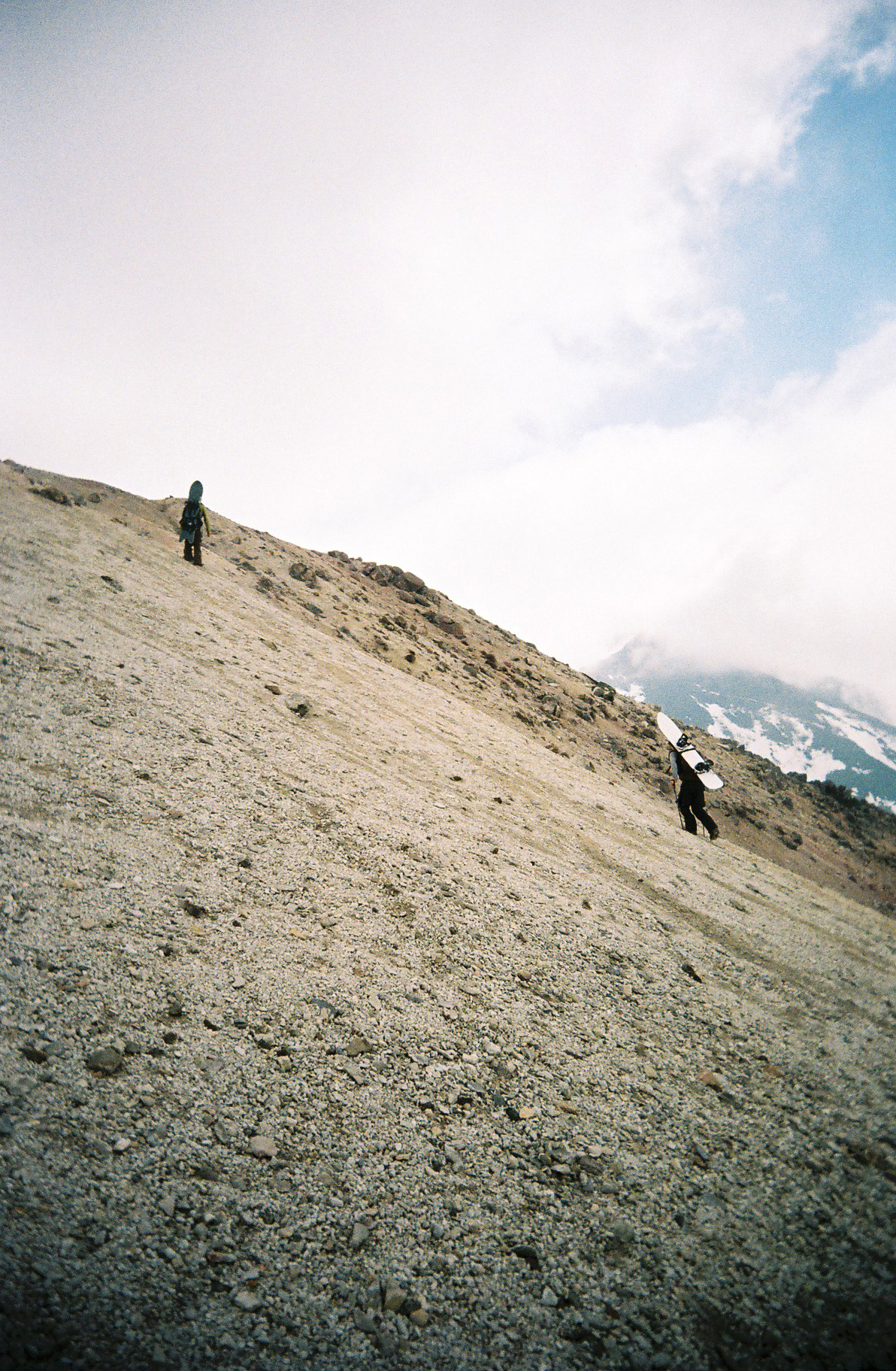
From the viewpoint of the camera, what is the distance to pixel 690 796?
15.7 m

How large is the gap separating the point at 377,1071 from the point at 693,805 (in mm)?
13654

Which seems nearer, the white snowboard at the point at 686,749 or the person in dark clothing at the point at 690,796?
the white snowboard at the point at 686,749

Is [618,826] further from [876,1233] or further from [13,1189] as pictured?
[13,1189]

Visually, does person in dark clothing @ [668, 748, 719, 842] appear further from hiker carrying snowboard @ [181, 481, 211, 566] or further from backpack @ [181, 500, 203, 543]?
backpack @ [181, 500, 203, 543]

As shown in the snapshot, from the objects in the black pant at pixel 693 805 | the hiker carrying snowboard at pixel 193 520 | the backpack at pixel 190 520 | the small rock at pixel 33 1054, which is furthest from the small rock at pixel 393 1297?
the backpack at pixel 190 520

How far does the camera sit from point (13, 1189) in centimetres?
295

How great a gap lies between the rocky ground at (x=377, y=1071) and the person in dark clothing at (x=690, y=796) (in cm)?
462

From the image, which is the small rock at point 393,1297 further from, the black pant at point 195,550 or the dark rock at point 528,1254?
the black pant at point 195,550

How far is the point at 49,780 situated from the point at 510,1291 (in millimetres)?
6391

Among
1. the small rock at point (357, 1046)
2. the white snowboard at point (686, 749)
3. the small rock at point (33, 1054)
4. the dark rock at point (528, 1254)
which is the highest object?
the white snowboard at point (686, 749)

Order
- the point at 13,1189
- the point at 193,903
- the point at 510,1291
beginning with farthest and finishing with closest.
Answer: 1. the point at 193,903
2. the point at 510,1291
3. the point at 13,1189

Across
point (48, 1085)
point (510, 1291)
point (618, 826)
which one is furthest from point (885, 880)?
point (48, 1085)

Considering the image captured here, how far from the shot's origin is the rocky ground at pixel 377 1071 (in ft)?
10.00

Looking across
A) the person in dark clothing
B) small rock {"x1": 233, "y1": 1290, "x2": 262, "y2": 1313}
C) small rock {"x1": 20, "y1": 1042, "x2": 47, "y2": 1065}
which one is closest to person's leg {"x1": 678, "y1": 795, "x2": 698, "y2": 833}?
the person in dark clothing
